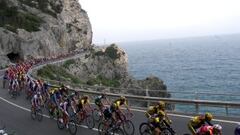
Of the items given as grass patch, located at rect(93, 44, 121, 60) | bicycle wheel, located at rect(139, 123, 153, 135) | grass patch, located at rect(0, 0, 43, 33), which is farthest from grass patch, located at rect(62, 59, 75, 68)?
bicycle wheel, located at rect(139, 123, 153, 135)

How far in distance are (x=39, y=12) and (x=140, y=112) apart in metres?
76.2

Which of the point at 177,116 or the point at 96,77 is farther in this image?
the point at 96,77

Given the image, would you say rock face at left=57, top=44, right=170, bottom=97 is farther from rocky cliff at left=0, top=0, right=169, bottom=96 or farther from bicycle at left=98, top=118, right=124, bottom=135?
bicycle at left=98, top=118, right=124, bottom=135

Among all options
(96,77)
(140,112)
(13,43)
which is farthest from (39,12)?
(140,112)

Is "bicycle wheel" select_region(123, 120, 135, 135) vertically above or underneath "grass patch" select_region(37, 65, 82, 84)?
above

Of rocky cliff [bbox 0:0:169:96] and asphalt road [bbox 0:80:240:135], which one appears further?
rocky cliff [bbox 0:0:169:96]

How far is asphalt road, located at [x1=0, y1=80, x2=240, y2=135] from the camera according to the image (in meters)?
17.0

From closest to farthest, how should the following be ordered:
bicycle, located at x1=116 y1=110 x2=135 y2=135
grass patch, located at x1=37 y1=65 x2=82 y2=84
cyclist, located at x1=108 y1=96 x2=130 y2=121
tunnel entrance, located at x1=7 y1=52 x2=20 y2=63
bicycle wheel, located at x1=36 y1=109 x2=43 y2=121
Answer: cyclist, located at x1=108 y1=96 x2=130 y2=121 < bicycle, located at x1=116 y1=110 x2=135 y2=135 < bicycle wheel, located at x1=36 y1=109 x2=43 y2=121 < grass patch, located at x1=37 y1=65 x2=82 y2=84 < tunnel entrance, located at x1=7 y1=52 x2=20 y2=63

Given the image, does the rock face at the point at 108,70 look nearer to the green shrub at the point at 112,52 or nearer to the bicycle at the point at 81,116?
the green shrub at the point at 112,52

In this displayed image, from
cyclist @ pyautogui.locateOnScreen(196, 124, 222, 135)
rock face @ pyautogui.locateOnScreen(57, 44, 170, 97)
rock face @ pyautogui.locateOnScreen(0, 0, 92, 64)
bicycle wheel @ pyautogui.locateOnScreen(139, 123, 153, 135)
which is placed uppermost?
rock face @ pyautogui.locateOnScreen(0, 0, 92, 64)

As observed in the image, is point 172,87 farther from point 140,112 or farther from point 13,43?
point 140,112

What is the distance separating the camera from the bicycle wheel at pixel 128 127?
15.7 metres

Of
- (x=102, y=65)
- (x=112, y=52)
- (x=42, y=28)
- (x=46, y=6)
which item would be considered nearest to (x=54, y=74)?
(x=102, y=65)

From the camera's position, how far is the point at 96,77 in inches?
2771
